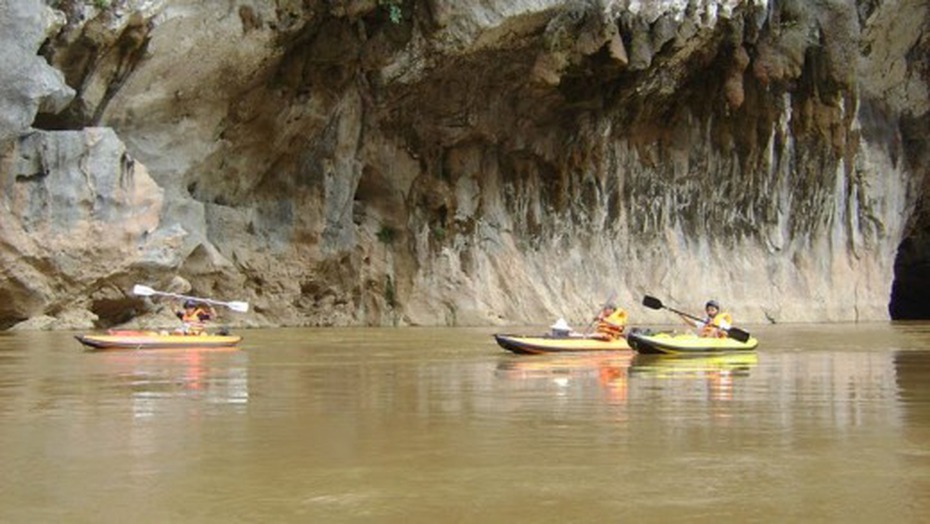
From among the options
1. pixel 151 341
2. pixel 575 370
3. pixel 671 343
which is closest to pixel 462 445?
pixel 575 370

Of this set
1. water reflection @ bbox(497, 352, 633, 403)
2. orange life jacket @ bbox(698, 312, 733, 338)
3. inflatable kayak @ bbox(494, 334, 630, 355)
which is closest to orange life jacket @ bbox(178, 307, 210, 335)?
inflatable kayak @ bbox(494, 334, 630, 355)

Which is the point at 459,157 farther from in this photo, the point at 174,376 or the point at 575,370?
the point at 174,376

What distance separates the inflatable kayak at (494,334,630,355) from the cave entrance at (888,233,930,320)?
97.1 ft

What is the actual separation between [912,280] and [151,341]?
3529 centimetres

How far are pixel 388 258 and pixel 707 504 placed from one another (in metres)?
25.0

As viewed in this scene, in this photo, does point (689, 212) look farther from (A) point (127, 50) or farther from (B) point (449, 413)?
(B) point (449, 413)

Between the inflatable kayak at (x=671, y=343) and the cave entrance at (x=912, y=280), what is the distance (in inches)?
1163

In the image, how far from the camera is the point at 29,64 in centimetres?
2016

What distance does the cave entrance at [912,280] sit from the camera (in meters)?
43.8

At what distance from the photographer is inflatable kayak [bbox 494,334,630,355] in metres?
15.7

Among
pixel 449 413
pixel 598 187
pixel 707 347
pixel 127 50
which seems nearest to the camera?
pixel 449 413

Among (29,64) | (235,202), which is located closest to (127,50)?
(29,64)

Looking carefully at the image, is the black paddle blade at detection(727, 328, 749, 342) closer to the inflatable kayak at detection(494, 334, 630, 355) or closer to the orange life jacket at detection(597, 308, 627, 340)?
the inflatable kayak at detection(494, 334, 630, 355)

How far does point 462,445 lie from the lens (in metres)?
6.65
